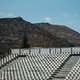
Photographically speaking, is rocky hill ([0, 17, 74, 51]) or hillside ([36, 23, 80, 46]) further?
hillside ([36, 23, 80, 46])

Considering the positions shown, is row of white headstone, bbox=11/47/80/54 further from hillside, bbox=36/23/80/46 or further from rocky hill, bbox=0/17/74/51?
hillside, bbox=36/23/80/46

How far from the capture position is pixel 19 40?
7031 centimetres

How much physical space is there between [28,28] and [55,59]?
5725 centimetres

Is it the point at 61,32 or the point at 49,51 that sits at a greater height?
the point at 61,32

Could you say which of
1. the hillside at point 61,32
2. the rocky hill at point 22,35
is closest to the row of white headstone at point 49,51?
the rocky hill at point 22,35

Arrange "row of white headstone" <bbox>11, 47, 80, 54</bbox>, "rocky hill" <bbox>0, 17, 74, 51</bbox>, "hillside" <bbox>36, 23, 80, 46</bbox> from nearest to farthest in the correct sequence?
1. "row of white headstone" <bbox>11, 47, 80, 54</bbox>
2. "rocky hill" <bbox>0, 17, 74, 51</bbox>
3. "hillside" <bbox>36, 23, 80, 46</bbox>

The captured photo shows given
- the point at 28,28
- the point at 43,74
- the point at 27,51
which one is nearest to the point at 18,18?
the point at 28,28

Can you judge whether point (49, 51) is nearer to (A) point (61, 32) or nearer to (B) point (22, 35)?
(B) point (22, 35)

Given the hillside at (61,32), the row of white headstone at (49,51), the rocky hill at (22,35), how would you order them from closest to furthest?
the row of white headstone at (49,51) → the rocky hill at (22,35) → the hillside at (61,32)

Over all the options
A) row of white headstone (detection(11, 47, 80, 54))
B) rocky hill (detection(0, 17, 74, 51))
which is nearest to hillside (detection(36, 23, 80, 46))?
rocky hill (detection(0, 17, 74, 51))

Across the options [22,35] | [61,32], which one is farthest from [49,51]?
[61,32]

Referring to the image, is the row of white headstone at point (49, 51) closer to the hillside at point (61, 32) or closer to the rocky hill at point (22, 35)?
the rocky hill at point (22, 35)

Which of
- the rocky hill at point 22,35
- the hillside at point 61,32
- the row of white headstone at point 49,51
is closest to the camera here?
the row of white headstone at point 49,51

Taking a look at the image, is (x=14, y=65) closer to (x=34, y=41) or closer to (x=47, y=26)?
(x=34, y=41)
